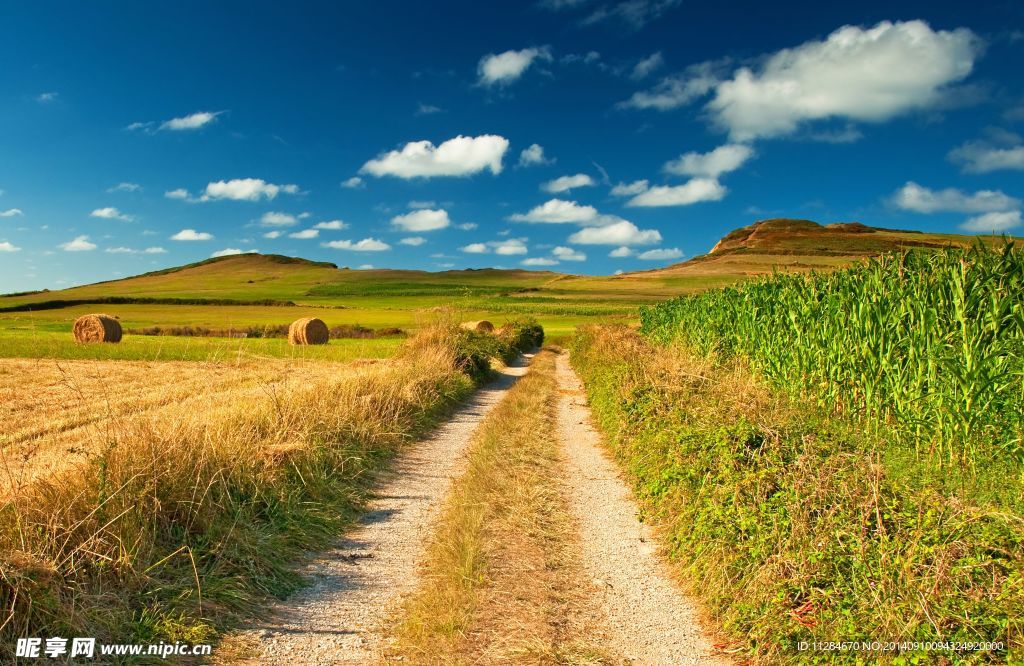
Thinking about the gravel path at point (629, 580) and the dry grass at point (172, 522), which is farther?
the gravel path at point (629, 580)

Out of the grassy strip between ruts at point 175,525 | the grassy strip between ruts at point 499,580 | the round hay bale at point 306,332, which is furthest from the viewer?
the round hay bale at point 306,332

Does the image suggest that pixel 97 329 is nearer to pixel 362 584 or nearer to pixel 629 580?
pixel 362 584

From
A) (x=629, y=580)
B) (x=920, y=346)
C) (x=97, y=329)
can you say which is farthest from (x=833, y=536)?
(x=97, y=329)

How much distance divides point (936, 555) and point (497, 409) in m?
11.2

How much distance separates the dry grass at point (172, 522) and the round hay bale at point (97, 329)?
84.9 ft

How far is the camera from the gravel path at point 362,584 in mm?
4254

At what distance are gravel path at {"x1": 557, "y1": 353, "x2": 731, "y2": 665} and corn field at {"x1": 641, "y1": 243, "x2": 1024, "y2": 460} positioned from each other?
10.9ft

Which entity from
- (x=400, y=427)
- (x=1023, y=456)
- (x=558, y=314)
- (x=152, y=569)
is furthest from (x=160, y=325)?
(x=1023, y=456)

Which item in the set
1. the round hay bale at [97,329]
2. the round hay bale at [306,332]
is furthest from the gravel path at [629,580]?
the round hay bale at [97,329]

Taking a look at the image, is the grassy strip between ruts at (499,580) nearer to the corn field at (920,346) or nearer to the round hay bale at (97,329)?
the corn field at (920,346)

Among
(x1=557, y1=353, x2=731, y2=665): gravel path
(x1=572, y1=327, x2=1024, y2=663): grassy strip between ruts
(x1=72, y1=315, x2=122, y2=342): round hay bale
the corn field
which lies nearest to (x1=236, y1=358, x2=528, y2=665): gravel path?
(x1=557, y1=353, x2=731, y2=665): gravel path

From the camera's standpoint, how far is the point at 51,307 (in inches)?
2569

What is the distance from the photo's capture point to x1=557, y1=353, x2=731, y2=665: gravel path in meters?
4.38

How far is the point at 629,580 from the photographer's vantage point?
5.48 meters
